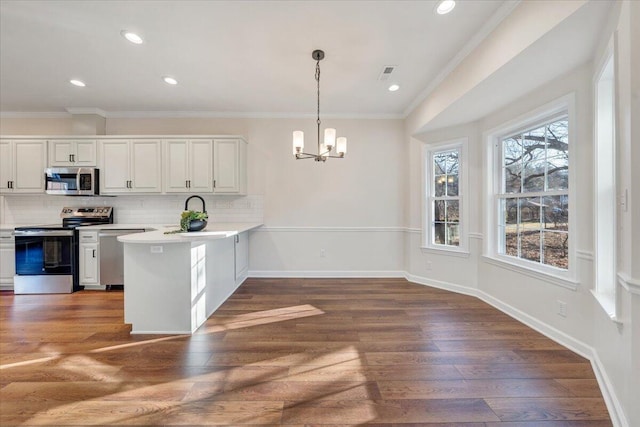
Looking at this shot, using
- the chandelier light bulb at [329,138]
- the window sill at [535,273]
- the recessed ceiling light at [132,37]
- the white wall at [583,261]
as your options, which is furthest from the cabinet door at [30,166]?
the window sill at [535,273]

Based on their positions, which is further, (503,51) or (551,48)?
(503,51)

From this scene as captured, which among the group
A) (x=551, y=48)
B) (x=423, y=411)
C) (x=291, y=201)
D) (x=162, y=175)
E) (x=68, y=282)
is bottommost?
(x=423, y=411)

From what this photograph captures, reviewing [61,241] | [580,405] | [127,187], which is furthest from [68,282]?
[580,405]

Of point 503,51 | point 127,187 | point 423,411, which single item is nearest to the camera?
point 423,411

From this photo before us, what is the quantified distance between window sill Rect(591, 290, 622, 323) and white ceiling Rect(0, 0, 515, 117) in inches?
89.2

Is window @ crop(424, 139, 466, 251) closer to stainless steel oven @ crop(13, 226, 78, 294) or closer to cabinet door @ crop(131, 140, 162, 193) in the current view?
cabinet door @ crop(131, 140, 162, 193)

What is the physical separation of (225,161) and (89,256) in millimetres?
2358

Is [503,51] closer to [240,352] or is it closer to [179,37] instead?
[179,37]

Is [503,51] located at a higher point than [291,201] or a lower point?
higher

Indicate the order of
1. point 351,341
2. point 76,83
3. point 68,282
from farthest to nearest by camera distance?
point 68,282, point 76,83, point 351,341

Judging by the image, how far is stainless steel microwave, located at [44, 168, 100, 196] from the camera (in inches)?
157

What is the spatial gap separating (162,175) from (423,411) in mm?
4339

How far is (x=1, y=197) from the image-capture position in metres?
4.30

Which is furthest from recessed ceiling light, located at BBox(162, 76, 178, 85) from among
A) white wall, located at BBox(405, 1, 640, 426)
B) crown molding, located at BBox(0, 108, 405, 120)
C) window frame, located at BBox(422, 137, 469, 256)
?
window frame, located at BBox(422, 137, 469, 256)
